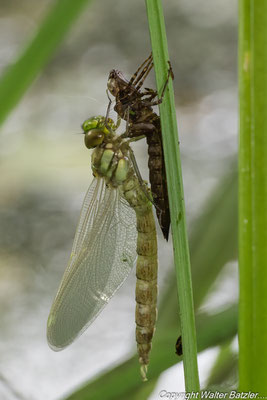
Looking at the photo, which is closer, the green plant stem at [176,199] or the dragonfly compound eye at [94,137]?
the green plant stem at [176,199]

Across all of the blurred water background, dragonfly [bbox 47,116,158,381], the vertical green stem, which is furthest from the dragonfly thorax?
the vertical green stem

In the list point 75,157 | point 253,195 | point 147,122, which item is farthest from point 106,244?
point 75,157

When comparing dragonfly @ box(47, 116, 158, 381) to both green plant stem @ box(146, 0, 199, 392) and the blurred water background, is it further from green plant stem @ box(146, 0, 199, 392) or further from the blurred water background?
green plant stem @ box(146, 0, 199, 392)

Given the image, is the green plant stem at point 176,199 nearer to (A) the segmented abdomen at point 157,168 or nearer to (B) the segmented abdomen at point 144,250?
(A) the segmented abdomen at point 157,168

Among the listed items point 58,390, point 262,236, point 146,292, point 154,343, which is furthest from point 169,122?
point 58,390

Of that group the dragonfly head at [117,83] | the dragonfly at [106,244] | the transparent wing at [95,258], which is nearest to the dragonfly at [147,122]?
the dragonfly head at [117,83]

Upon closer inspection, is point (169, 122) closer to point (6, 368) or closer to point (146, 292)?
point (146, 292)
